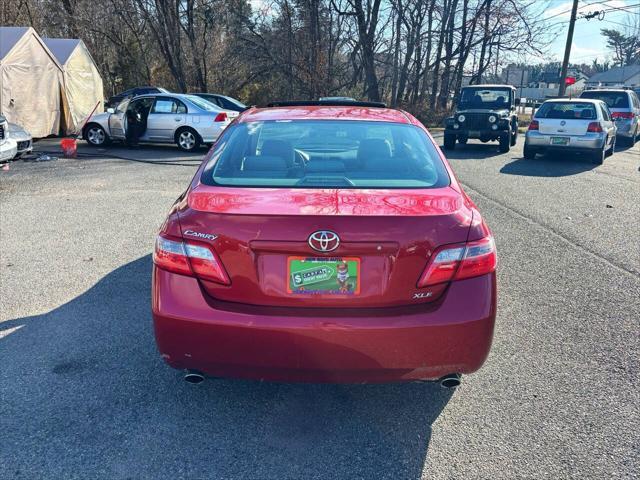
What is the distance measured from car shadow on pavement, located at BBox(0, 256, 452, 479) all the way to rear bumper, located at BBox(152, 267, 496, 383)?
14.9 inches

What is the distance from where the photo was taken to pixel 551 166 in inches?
506

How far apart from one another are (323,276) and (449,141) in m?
14.7

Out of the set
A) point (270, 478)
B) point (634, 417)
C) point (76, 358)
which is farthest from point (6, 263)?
point (634, 417)

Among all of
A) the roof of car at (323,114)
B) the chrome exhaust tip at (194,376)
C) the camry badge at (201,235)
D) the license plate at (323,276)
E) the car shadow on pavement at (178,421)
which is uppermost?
the roof of car at (323,114)

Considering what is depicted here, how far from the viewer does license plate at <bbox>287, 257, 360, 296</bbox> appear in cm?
241

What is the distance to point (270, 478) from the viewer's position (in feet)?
7.95

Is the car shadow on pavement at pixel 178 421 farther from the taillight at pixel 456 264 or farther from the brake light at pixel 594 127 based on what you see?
the brake light at pixel 594 127

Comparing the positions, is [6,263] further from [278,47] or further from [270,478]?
[278,47]

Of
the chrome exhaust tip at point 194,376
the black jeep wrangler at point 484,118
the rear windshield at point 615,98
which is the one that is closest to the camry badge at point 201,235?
the chrome exhaust tip at point 194,376

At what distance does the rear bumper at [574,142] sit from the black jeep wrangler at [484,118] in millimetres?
2323

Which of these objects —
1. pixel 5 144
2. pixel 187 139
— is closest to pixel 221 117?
pixel 187 139

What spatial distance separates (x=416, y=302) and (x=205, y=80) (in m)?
31.9

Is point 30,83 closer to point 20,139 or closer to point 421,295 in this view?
point 20,139

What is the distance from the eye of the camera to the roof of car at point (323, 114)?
3697 mm
